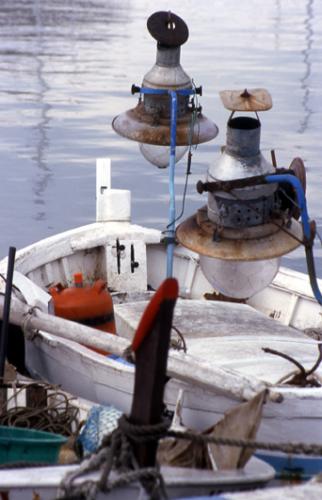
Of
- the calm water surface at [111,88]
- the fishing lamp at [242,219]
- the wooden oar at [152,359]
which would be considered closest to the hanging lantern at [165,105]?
the fishing lamp at [242,219]

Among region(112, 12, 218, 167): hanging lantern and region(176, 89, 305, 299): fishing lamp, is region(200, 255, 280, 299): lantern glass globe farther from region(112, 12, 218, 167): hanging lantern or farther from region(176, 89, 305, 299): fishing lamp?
region(112, 12, 218, 167): hanging lantern

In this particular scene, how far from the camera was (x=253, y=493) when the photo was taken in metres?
4.91

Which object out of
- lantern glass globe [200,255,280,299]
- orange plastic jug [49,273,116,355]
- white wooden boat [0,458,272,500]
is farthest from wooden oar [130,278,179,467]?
orange plastic jug [49,273,116,355]

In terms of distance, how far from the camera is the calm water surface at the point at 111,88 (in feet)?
62.1

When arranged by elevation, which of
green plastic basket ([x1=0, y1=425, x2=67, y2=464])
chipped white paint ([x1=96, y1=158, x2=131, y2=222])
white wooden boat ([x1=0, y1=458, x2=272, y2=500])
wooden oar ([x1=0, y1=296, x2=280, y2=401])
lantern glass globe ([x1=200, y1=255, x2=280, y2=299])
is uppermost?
lantern glass globe ([x1=200, y1=255, x2=280, y2=299])

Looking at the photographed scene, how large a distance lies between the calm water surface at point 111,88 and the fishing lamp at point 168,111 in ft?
25.5

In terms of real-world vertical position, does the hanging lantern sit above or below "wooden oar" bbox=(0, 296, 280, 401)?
above

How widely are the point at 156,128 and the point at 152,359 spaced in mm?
3284

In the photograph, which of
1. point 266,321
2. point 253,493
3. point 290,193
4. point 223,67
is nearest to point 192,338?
point 266,321

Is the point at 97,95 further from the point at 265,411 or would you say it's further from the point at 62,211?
the point at 265,411

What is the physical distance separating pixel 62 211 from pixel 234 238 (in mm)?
12596

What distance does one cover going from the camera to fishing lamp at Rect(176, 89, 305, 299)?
6047 mm

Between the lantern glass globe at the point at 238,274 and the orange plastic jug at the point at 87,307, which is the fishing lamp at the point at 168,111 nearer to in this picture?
the orange plastic jug at the point at 87,307

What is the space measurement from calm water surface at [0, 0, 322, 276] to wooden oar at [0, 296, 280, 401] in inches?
336
